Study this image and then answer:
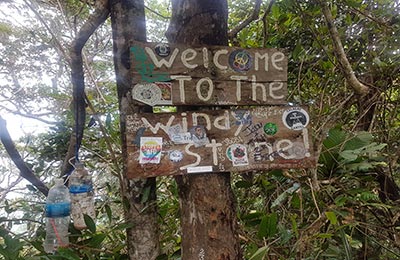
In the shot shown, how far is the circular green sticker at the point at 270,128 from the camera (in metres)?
0.94

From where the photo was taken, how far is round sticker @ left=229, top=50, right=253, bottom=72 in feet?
3.05

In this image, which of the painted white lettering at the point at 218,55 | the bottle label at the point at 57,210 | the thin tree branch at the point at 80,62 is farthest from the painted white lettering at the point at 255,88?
the bottle label at the point at 57,210

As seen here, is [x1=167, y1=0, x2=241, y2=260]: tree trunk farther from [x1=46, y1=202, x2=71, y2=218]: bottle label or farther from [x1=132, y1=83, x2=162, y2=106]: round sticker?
[x1=46, y1=202, x2=71, y2=218]: bottle label

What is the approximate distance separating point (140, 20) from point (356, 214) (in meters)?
1.00

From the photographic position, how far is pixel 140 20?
105cm

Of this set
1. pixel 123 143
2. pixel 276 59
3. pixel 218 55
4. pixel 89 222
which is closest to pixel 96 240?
pixel 89 222

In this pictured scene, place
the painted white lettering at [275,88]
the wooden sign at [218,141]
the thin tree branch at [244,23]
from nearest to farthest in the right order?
the wooden sign at [218,141] → the painted white lettering at [275,88] → the thin tree branch at [244,23]

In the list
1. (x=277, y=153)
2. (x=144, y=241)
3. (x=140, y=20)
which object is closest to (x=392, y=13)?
(x=277, y=153)

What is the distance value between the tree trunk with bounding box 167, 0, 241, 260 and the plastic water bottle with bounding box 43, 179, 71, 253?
350mm

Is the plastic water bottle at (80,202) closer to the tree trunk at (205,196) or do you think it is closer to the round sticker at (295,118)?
the tree trunk at (205,196)

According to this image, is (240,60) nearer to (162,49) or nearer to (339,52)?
(162,49)

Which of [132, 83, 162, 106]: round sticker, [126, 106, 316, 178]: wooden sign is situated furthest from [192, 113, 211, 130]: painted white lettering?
[132, 83, 162, 106]: round sticker

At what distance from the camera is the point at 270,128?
3.08 feet

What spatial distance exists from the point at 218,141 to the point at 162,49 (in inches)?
11.4
